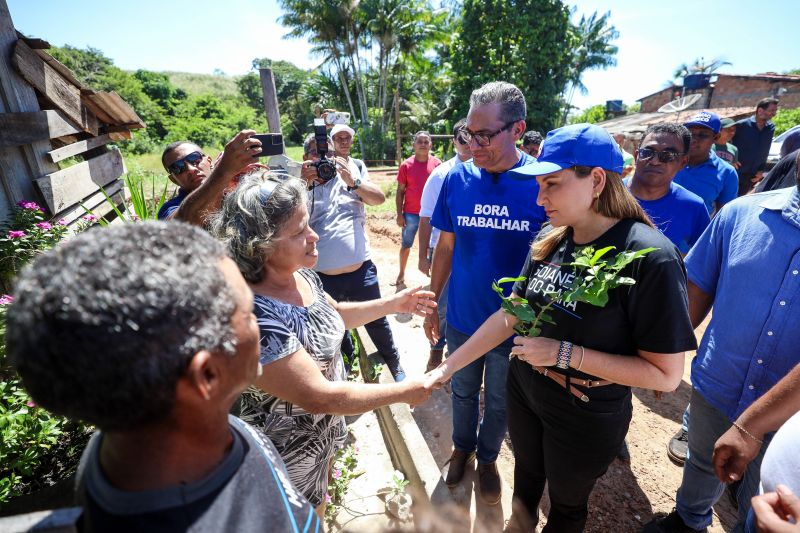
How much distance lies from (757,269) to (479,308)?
4.78 feet

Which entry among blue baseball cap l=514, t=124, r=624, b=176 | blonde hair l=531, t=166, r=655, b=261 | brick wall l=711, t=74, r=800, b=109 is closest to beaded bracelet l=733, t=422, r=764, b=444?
blonde hair l=531, t=166, r=655, b=261

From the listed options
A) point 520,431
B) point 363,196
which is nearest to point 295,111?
point 363,196

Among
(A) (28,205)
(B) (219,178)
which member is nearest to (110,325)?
(B) (219,178)

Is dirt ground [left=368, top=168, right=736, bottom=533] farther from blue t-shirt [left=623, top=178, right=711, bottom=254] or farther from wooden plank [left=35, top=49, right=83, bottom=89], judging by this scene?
wooden plank [left=35, top=49, right=83, bottom=89]

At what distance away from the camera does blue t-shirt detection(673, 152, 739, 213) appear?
414cm

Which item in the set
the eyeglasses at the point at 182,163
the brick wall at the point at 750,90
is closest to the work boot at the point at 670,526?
the eyeglasses at the point at 182,163

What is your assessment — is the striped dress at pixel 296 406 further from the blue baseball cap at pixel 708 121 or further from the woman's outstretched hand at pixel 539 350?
the blue baseball cap at pixel 708 121

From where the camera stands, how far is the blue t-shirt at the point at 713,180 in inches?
163

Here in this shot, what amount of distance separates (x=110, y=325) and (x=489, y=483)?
2826 millimetres

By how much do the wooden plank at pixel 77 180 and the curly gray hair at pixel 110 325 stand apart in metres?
3.01

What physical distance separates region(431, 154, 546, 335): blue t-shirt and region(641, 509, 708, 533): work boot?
5.39 feet

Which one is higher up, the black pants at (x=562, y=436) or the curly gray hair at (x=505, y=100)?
the curly gray hair at (x=505, y=100)

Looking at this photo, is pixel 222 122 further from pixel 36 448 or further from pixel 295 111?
pixel 36 448

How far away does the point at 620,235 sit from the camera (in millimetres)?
1779
